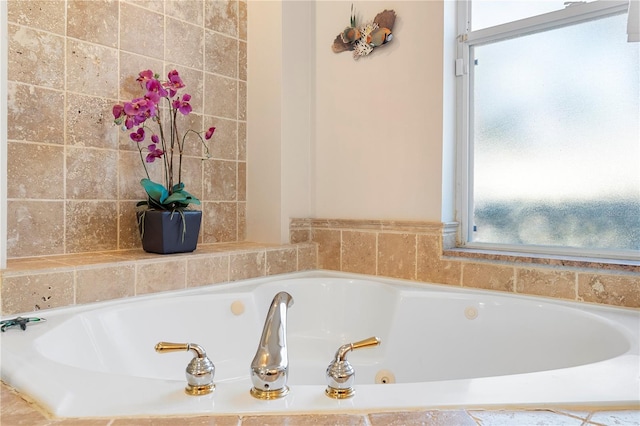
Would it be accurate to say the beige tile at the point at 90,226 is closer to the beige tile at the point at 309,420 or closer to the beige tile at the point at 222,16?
the beige tile at the point at 222,16

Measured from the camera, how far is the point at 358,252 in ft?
7.04

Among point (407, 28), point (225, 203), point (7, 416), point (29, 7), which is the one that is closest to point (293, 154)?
point (225, 203)

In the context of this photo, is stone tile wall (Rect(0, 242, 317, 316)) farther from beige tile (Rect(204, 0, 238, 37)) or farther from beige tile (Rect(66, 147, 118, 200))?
beige tile (Rect(204, 0, 238, 37))

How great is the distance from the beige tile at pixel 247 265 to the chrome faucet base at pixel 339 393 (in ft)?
3.70

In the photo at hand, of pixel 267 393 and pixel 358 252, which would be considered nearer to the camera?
pixel 267 393

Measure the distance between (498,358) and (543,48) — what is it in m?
1.16

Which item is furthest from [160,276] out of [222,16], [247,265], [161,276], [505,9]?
[505,9]

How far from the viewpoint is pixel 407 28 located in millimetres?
2025

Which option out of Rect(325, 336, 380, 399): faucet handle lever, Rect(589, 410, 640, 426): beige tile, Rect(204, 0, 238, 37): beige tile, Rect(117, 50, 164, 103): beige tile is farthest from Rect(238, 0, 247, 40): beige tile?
Rect(589, 410, 640, 426): beige tile

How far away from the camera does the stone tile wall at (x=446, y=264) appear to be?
5.03 ft

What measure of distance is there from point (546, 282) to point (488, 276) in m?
0.20

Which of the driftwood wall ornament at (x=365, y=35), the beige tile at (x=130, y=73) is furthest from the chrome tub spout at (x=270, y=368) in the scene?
the driftwood wall ornament at (x=365, y=35)

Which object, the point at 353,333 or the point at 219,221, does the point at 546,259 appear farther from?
the point at 219,221

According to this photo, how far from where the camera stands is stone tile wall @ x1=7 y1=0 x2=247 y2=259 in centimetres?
166
